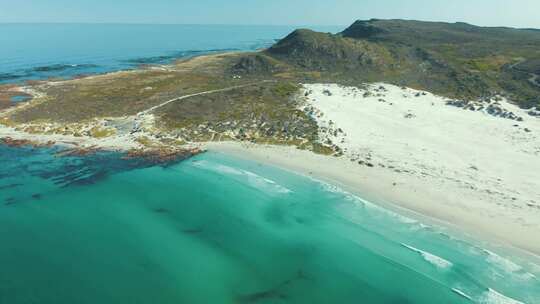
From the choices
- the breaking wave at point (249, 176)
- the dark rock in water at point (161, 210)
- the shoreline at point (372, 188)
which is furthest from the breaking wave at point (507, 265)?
the dark rock in water at point (161, 210)

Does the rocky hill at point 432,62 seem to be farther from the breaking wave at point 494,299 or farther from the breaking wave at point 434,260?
the breaking wave at point 494,299

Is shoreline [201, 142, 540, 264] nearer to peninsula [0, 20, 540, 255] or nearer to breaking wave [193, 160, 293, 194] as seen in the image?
peninsula [0, 20, 540, 255]

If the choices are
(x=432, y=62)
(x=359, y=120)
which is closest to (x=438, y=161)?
(x=359, y=120)

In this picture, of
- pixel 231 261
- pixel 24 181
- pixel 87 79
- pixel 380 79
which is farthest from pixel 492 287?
pixel 87 79

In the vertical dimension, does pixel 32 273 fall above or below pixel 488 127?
below

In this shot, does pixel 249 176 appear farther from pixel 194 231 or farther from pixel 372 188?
pixel 372 188

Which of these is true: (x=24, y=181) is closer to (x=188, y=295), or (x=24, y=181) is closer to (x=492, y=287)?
(x=188, y=295)
